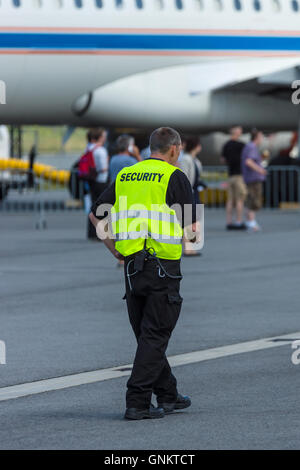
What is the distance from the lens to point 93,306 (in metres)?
12.0

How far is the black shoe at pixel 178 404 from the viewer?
7270mm

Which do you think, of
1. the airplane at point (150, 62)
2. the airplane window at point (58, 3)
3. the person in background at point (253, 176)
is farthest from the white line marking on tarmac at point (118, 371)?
the airplane window at point (58, 3)

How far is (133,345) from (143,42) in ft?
44.1

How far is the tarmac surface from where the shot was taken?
6.74 meters

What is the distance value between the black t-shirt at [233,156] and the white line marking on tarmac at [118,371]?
10819 millimetres

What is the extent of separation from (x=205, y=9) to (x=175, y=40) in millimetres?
879

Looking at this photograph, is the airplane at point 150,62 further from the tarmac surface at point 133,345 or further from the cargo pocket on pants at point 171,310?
the cargo pocket on pants at point 171,310

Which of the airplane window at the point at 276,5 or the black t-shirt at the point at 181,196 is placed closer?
the black t-shirt at the point at 181,196

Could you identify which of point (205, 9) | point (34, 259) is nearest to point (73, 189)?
point (205, 9)

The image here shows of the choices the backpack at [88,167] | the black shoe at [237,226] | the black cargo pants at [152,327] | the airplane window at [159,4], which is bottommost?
the black shoe at [237,226]

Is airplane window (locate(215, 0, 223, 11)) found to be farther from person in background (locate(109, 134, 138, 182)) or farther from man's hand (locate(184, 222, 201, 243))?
man's hand (locate(184, 222, 201, 243))

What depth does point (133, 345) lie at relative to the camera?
384 inches

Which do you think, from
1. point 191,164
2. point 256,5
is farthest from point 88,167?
point 256,5

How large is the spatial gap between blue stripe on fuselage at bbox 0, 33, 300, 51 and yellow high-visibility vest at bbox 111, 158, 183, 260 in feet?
47.3
